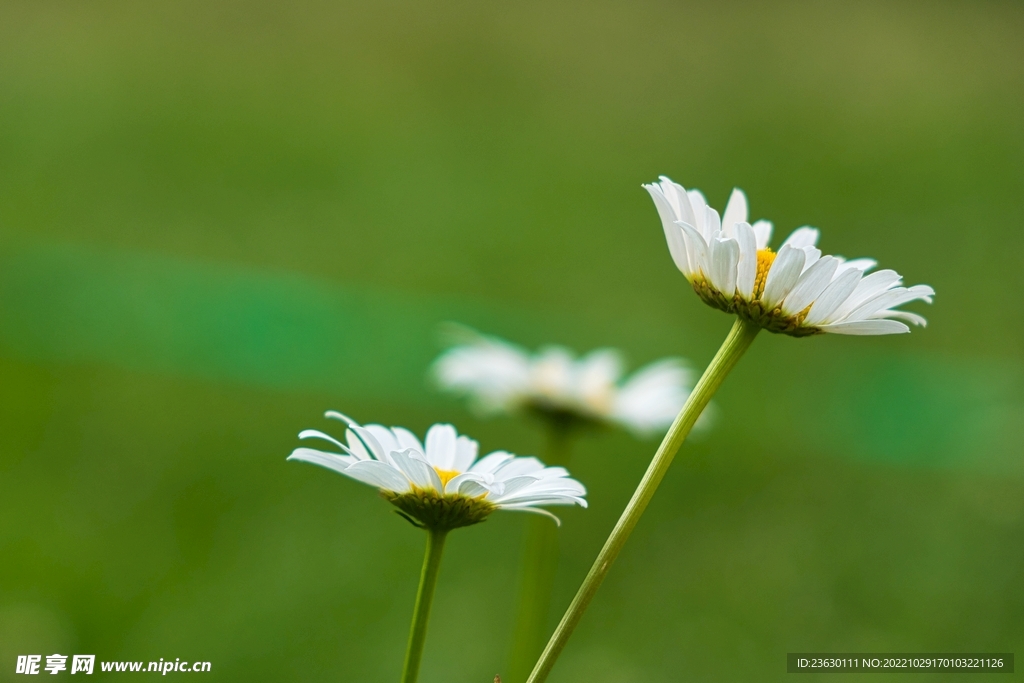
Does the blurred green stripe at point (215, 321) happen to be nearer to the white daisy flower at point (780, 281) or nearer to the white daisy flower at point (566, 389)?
the white daisy flower at point (566, 389)

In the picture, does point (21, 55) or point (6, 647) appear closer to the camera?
point (6, 647)

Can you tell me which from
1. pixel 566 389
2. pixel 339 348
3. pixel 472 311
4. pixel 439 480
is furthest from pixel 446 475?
pixel 472 311

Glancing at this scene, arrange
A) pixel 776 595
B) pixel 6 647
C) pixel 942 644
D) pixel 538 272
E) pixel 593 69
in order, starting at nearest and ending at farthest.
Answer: pixel 6 647 < pixel 942 644 < pixel 776 595 < pixel 538 272 < pixel 593 69

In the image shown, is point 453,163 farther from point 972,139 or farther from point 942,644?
point 942,644

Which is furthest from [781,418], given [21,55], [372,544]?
[21,55]

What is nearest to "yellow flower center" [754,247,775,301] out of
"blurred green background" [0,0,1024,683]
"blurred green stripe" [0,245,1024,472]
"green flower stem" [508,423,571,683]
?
"green flower stem" [508,423,571,683]

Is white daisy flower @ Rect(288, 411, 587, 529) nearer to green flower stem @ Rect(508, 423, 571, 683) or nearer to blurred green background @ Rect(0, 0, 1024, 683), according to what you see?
green flower stem @ Rect(508, 423, 571, 683)
